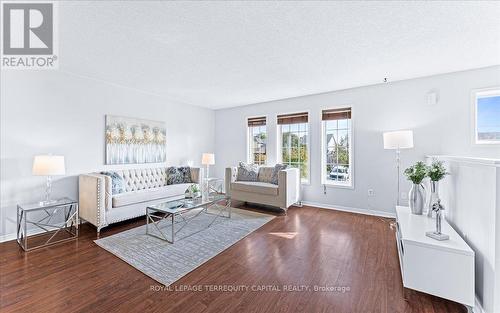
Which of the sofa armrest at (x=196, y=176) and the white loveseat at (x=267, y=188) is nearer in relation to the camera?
the white loveseat at (x=267, y=188)

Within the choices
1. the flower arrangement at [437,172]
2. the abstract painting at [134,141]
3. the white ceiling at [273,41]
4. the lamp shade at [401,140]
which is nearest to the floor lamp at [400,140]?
the lamp shade at [401,140]

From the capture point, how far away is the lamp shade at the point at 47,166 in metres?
2.83

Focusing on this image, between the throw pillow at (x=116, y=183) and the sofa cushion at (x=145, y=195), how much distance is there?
0.74 feet

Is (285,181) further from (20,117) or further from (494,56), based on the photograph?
(20,117)

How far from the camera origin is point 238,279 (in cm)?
209

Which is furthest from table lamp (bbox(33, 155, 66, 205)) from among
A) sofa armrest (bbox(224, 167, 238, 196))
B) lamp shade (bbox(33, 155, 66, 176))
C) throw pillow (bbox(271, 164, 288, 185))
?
throw pillow (bbox(271, 164, 288, 185))

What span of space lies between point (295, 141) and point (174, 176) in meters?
2.96

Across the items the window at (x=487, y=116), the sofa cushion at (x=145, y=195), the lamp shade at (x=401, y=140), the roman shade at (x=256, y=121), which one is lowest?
the sofa cushion at (x=145, y=195)

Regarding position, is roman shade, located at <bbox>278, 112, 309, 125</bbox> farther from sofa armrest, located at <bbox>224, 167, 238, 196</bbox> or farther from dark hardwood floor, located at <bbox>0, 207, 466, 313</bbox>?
dark hardwood floor, located at <bbox>0, 207, 466, 313</bbox>

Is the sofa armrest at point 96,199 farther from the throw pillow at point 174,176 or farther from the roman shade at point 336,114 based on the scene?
the roman shade at point 336,114

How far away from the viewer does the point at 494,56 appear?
2881mm

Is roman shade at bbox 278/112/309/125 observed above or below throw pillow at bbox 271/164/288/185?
above

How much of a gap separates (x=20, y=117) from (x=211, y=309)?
3.70 meters

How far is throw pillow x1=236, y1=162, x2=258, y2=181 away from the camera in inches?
201
